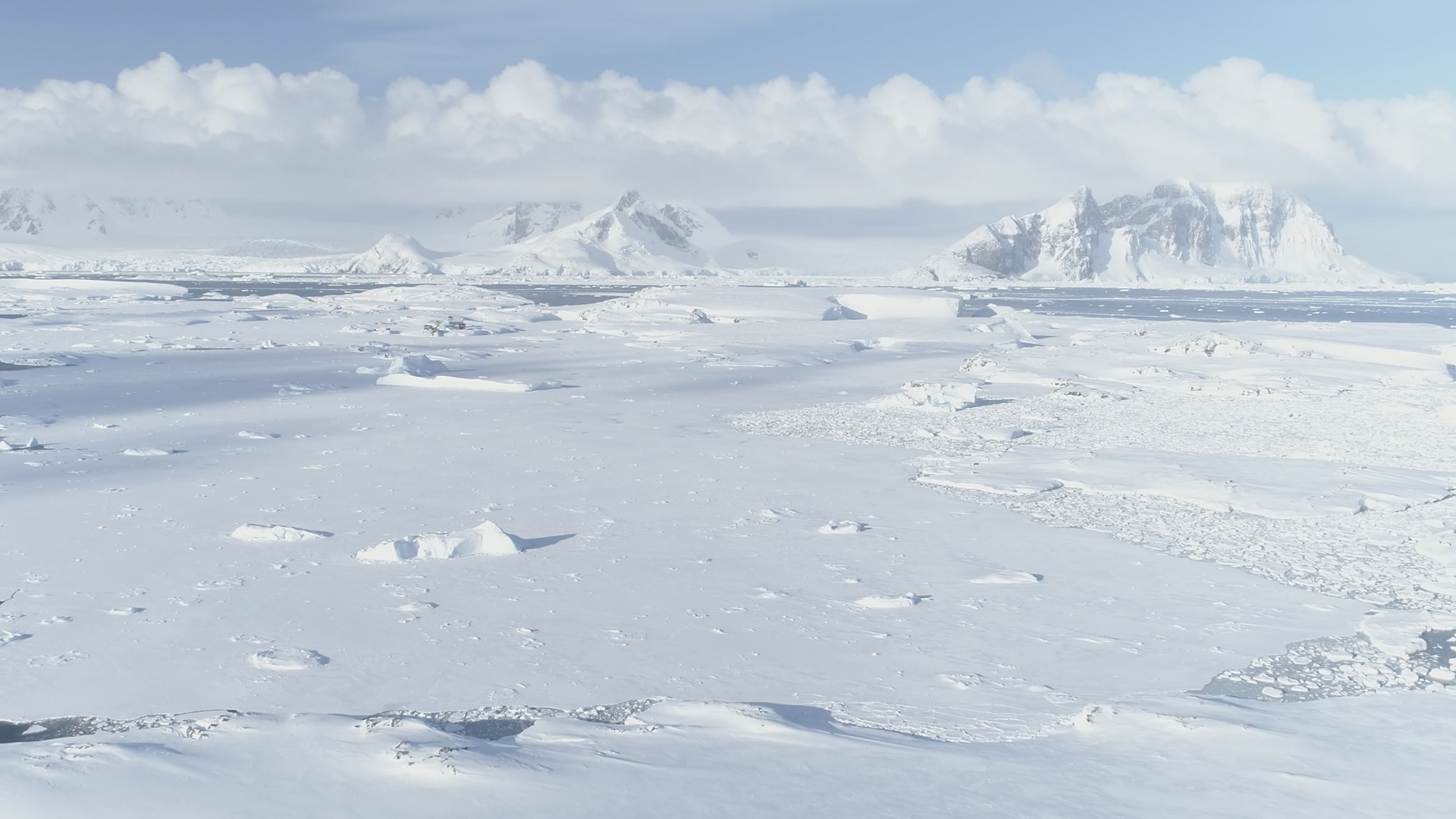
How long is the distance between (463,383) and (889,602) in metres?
14.3

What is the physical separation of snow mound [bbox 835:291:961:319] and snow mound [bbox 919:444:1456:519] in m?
35.0

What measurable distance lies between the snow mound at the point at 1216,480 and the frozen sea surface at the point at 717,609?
0.23ft

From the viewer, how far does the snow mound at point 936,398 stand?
17891 millimetres

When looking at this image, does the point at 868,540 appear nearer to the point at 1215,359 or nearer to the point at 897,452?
the point at 897,452

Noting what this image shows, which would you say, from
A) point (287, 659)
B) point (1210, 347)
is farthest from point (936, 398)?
point (1210, 347)

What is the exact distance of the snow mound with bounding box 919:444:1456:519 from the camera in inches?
420

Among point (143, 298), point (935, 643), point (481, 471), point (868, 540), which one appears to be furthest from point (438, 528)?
point (143, 298)

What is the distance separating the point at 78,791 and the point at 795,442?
413 inches

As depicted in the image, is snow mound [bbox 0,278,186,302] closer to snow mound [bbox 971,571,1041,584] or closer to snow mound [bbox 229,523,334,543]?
snow mound [bbox 229,523,334,543]

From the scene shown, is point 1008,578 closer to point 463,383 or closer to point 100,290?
point 463,383

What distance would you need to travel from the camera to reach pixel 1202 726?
5422mm

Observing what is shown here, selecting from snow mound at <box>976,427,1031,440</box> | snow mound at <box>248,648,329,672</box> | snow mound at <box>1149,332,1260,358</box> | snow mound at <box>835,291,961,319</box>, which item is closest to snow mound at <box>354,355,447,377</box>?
snow mound at <box>976,427,1031,440</box>

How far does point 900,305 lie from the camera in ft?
170

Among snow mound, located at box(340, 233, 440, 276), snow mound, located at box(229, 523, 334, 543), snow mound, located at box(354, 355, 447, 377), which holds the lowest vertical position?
snow mound, located at box(229, 523, 334, 543)
